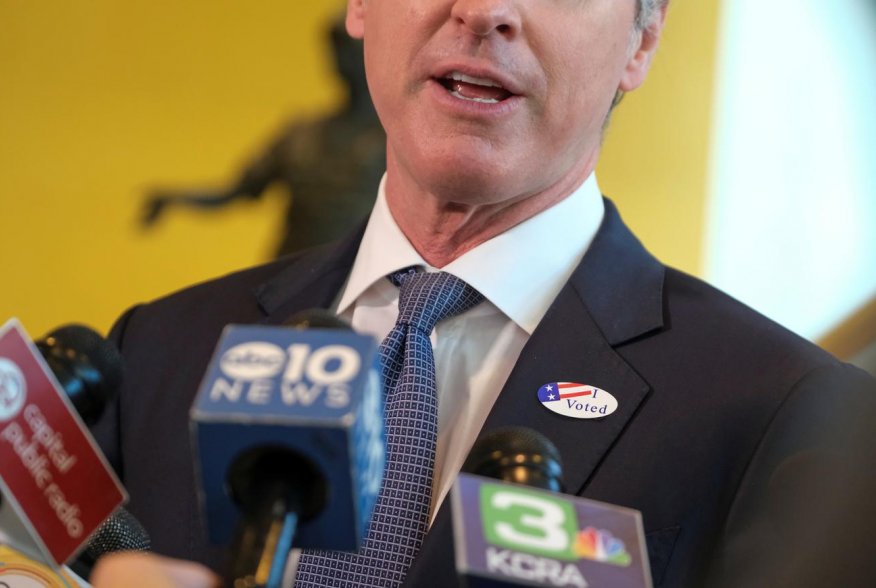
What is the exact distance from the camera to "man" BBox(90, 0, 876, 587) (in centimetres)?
120

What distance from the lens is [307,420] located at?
2.17ft

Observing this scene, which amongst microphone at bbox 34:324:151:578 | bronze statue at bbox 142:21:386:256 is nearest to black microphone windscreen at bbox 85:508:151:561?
microphone at bbox 34:324:151:578

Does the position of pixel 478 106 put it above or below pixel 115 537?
above

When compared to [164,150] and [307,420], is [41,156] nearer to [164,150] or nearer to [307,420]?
[164,150]

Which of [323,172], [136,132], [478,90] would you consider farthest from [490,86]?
[136,132]

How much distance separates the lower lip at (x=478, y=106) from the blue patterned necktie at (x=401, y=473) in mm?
191

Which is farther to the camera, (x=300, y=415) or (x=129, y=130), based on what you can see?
(x=129, y=130)

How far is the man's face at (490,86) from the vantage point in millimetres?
1268

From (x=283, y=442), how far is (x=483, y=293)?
68cm

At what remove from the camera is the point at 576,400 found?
4.13 ft

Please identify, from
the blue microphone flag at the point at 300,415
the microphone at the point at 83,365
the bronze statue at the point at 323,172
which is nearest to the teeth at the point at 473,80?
the microphone at the point at 83,365

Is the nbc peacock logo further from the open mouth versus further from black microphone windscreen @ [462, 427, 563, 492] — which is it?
the open mouth

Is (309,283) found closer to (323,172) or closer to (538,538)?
(538,538)

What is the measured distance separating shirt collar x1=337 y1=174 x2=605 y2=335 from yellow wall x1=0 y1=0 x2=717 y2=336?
1406 millimetres
